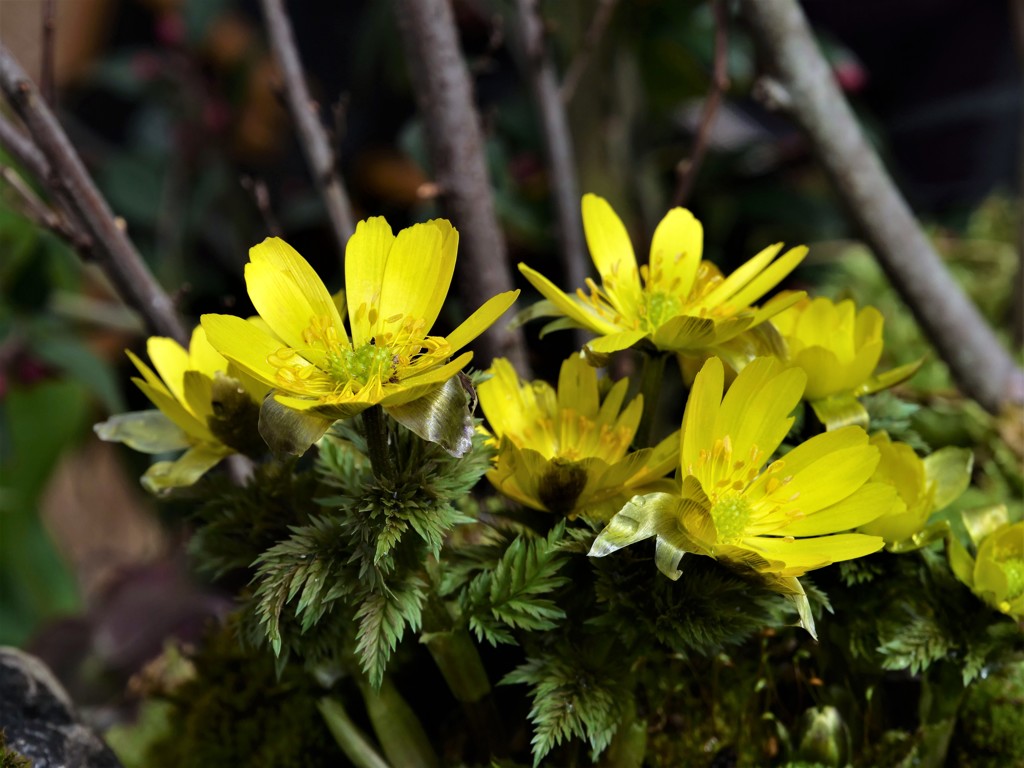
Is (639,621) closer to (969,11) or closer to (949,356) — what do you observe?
(949,356)

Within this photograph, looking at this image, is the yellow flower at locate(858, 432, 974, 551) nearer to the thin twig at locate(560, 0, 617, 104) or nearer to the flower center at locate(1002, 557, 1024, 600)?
the flower center at locate(1002, 557, 1024, 600)

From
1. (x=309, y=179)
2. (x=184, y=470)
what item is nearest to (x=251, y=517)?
(x=184, y=470)

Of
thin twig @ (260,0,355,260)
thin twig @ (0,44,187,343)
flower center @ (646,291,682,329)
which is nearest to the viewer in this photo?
flower center @ (646,291,682,329)

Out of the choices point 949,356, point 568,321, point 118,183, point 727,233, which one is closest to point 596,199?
point 568,321

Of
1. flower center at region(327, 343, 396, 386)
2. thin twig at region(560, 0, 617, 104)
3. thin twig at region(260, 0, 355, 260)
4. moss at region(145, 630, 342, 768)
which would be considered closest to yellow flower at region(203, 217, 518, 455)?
flower center at region(327, 343, 396, 386)

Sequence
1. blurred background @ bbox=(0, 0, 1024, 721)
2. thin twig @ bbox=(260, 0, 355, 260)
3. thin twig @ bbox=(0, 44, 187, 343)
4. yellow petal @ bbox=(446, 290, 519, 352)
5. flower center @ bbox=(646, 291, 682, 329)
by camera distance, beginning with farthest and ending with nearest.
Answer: blurred background @ bbox=(0, 0, 1024, 721), thin twig @ bbox=(260, 0, 355, 260), thin twig @ bbox=(0, 44, 187, 343), flower center @ bbox=(646, 291, 682, 329), yellow petal @ bbox=(446, 290, 519, 352)

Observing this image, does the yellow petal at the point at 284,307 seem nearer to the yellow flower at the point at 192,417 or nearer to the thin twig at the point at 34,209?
the yellow flower at the point at 192,417
